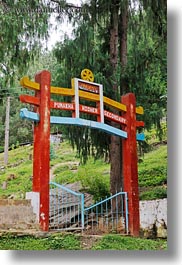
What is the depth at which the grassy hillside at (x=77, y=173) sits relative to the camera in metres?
2.43

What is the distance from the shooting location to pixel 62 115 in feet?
8.16

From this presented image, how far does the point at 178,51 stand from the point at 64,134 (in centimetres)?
87

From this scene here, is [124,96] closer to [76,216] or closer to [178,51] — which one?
[178,51]

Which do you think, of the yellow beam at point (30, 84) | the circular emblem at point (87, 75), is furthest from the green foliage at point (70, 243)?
the circular emblem at point (87, 75)

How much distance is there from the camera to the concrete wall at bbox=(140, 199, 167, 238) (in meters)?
2.48

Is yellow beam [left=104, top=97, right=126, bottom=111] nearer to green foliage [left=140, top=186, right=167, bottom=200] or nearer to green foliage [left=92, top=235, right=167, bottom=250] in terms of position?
green foliage [left=140, top=186, right=167, bottom=200]

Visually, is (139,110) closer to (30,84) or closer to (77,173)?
(77,173)

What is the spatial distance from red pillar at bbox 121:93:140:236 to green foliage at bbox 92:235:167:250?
69 mm

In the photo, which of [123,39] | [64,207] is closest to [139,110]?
[123,39]

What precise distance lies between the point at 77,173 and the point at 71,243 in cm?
40

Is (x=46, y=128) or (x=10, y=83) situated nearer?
(x=46, y=128)

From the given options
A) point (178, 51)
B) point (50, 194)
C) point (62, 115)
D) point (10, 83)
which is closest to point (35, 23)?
point (10, 83)

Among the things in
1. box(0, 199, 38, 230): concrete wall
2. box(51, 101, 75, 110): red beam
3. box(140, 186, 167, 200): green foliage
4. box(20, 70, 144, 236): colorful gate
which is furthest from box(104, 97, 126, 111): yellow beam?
box(0, 199, 38, 230): concrete wall

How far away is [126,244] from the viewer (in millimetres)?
2445
